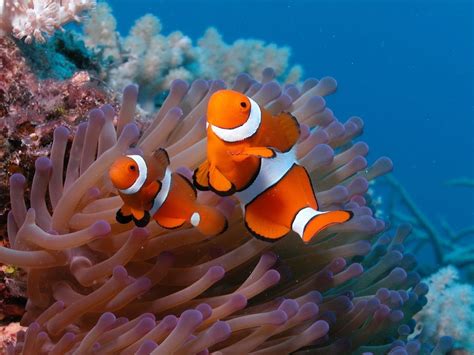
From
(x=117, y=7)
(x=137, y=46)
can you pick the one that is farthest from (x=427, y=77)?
(x=137, y=46)

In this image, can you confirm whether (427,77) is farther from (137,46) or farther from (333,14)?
(137,46)

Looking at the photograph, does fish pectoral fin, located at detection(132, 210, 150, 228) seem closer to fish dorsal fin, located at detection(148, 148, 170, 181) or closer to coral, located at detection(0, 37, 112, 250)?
fish dorsal fin, located at detection(148, 148, 170, 181)

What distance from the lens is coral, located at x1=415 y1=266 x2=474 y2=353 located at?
104 inches

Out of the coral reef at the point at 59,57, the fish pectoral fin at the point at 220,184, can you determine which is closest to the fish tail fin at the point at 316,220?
the fish pectoral fin at the point at 220,184

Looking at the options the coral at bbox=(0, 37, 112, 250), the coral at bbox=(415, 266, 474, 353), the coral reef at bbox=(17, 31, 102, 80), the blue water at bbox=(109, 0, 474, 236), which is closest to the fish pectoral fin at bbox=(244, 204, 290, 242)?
the coral at bbox=(0, 37, 112, 250)

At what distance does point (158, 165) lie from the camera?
3.79 ft

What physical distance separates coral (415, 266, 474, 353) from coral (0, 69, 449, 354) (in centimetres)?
110

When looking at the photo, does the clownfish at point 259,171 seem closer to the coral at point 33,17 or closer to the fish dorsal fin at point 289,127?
the fish dorsal fin at point 289,127

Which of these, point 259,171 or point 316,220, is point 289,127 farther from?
point 316,220

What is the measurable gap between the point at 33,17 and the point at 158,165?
1.05m

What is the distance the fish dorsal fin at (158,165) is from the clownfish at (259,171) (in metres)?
0.07

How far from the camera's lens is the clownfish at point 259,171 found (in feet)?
3.50

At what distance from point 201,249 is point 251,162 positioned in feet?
1.22

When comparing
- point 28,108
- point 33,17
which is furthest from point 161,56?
point 28,108
